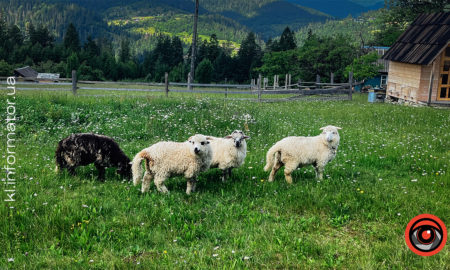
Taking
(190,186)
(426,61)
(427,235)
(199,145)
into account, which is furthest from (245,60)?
(427,235)

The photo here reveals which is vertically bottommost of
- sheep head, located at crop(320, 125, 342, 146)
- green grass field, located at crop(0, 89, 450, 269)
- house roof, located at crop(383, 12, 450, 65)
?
green grass field, located at crop(0, 89, 450, 269)

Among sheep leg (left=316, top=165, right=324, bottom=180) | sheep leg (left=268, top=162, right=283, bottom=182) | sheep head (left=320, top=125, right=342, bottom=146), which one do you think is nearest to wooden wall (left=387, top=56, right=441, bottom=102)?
sheep head (left=320, top=125, right=342, bottom=146)

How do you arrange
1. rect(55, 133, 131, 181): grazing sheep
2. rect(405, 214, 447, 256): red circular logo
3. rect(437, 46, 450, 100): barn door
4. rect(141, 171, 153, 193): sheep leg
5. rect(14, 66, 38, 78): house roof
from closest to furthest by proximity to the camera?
rect(405, 214, 447, 256): red circular logo < rect(141, 171, 153, 193): sheep leg < rect(55, 133, 131, 181): grazing sheep < rect(437, 46, 450, 100): barn door < rect(14, 66, 38, 78): house roof

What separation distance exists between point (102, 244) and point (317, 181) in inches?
175

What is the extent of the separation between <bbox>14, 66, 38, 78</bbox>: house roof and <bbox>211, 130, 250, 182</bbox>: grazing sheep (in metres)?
64.7

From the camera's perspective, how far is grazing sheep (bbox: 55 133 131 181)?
786cm

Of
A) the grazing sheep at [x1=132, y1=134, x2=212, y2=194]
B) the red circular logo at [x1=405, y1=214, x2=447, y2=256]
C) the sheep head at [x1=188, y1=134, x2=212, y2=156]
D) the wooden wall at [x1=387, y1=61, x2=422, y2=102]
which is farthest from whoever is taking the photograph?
the wooden wall at [x1=387, y1=61, x2=422, y2=102]

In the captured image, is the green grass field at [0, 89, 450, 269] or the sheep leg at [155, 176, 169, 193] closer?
the green grass field at [0, 89, 450, 269]

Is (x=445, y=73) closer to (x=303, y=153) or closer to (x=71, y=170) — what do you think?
(x=303, y=153)

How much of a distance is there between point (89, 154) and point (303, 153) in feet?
14.7

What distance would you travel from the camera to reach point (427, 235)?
14.3 feet

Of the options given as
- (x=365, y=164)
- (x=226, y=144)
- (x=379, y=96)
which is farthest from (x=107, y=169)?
(x=379, y=96)

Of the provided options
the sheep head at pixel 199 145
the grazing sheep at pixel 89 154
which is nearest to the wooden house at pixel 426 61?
the sheep head at pixel 199 145

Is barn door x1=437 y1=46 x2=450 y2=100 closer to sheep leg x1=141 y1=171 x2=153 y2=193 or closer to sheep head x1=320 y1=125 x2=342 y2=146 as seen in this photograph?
sheep head x1=320 y1=125 x2=342 y2=146
